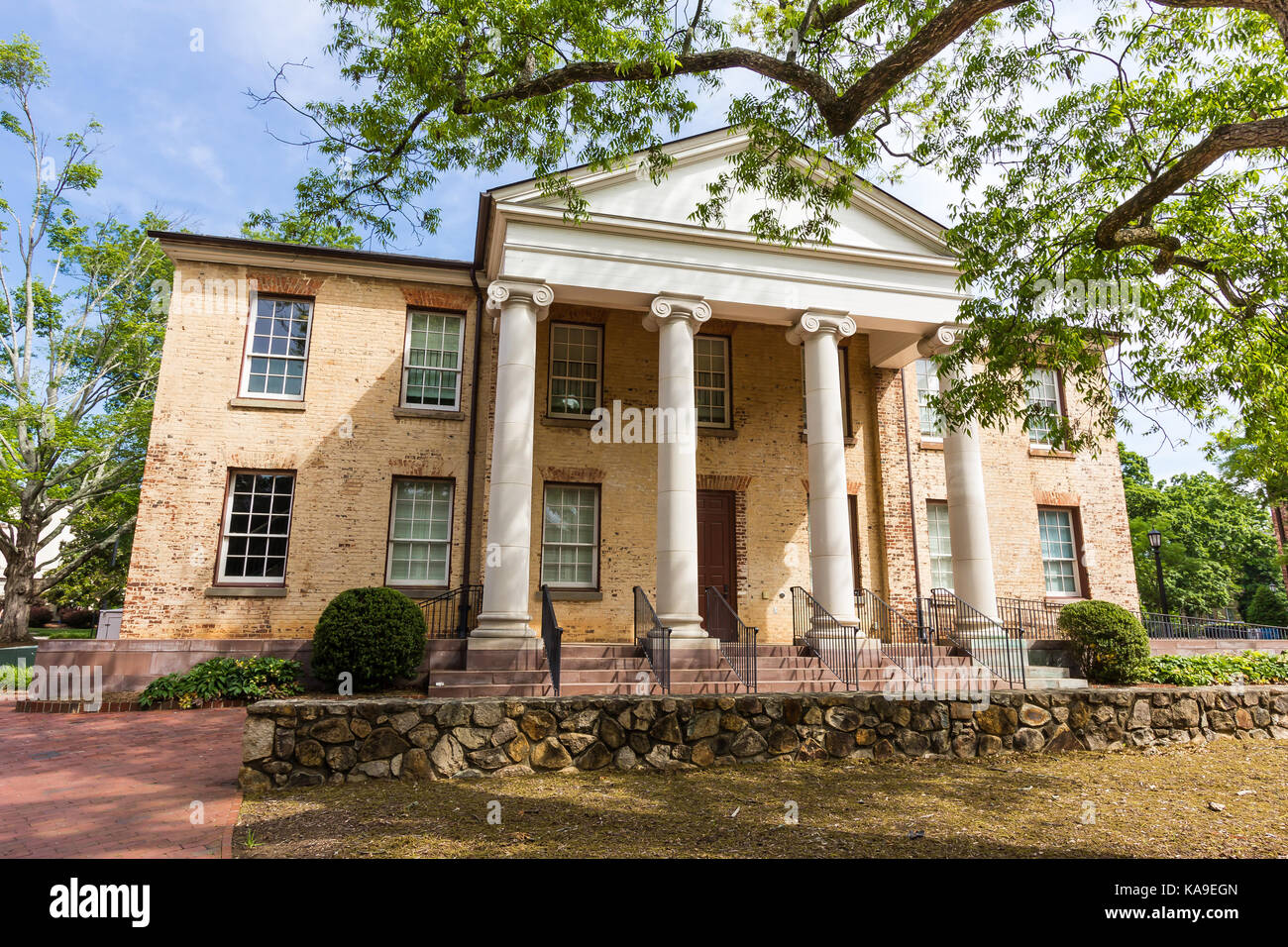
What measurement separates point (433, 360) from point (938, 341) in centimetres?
1073

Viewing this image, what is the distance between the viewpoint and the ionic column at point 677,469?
12094mm

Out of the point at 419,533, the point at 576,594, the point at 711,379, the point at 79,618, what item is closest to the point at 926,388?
the point at 711,379

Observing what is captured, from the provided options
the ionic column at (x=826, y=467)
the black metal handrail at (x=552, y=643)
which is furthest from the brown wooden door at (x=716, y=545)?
the black metal handrail at (x=552, y=643)

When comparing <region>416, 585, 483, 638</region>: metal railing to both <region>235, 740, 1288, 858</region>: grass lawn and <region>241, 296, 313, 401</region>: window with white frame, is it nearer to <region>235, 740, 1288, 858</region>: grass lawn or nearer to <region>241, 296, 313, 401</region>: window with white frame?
<region>241, 296, 313, 401</region>: window with white frame

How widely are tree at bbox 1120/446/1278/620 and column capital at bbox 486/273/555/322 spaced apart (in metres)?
43.6

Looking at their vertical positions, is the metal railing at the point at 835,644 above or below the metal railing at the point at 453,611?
below

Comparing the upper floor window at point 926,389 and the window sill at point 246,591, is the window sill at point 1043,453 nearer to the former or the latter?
the upper floor window at point 926,389

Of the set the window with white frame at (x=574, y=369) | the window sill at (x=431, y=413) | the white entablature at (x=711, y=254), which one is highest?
the white entablature at (x=711, y=254)

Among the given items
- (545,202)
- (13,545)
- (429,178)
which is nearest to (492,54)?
(429,178)

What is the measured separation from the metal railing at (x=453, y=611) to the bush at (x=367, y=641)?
1678 millimetres

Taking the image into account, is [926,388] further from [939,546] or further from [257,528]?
[257,528]

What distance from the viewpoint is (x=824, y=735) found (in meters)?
7.85

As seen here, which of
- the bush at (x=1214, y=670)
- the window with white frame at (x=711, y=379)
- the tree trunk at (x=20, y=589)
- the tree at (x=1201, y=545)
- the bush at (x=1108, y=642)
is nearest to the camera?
the bush at (x=1108, y=642)

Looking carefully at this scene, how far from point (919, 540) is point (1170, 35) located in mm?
10487
